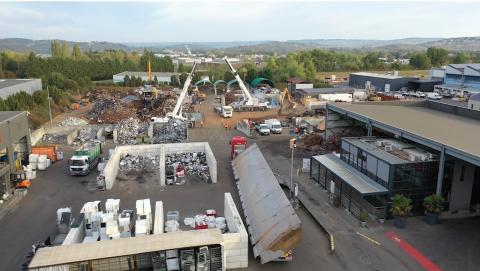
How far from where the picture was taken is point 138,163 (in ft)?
82.4

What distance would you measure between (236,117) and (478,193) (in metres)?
27.3

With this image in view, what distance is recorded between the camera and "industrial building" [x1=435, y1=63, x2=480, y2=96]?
5366 centimetres

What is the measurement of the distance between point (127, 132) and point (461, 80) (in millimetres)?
49482

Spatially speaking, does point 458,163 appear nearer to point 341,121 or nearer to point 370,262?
point 370,262

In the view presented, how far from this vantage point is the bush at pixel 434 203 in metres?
16.3

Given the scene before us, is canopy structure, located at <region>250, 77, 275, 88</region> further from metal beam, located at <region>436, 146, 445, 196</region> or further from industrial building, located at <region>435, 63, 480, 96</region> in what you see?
metal beam, located at <region>436, 146, 445, 196</region>

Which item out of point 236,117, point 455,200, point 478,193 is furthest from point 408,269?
point 236,117

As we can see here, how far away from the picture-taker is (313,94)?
52.0m

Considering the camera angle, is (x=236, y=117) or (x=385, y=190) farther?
(x=236, y=117)

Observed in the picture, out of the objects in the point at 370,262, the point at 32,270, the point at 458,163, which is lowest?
the point at 370,262

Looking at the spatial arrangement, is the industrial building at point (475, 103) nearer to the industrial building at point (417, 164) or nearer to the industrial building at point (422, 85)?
the industrial building at point (417, 164)

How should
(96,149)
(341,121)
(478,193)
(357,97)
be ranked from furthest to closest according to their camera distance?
(357,97) → (341,121) → (96,149) → (478,193)

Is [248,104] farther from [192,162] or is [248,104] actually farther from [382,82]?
[382,82]

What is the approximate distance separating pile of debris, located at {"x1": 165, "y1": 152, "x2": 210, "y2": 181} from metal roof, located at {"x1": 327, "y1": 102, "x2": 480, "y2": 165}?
9950 millimetres
